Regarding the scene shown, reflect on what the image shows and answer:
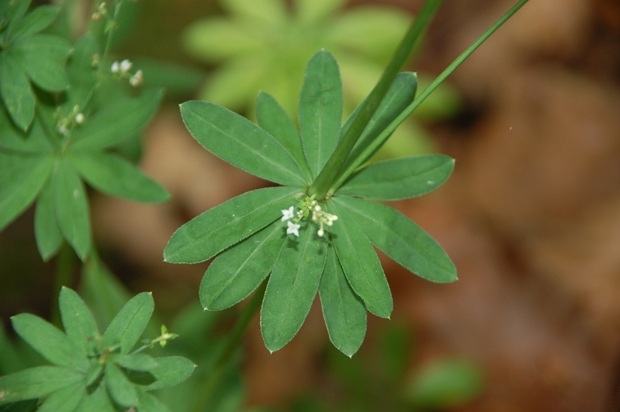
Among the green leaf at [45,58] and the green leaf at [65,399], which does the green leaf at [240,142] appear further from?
the green leaf at [65,399]

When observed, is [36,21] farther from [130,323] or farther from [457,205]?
[457,205]

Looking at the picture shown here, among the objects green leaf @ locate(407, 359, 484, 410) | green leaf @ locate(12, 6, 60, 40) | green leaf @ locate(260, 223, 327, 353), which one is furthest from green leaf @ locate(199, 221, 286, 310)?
green leaf @ locate(407, 359, 484, 410)

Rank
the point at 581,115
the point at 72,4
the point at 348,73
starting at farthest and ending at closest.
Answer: the point at 581,115, the point at 348,73, the point at 72,4

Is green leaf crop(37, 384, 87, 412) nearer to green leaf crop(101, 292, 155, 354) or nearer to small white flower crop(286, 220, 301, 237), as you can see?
green leaf crop(101, 292, 155, 354)

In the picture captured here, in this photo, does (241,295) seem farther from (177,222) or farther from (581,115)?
(581,115)

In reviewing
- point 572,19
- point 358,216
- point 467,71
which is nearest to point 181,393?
point 358,216
